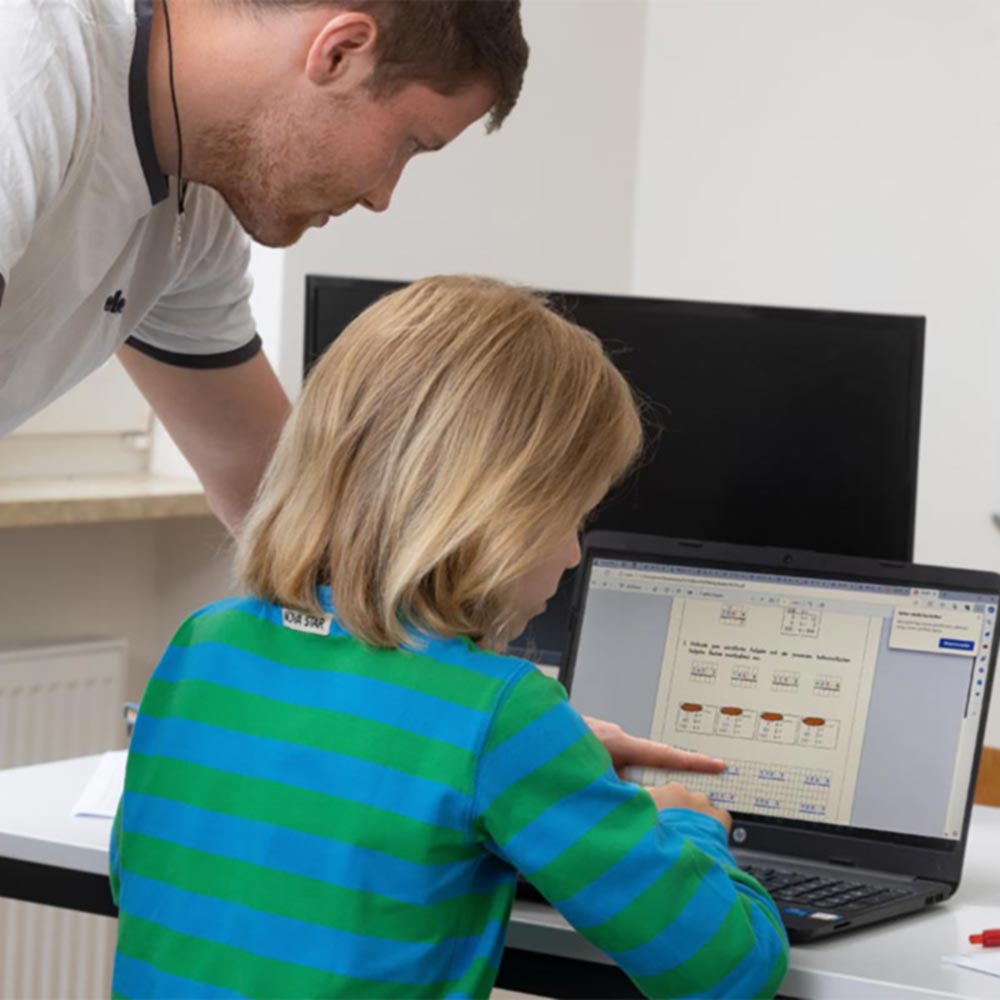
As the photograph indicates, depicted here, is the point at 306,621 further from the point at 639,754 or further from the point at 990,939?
the point at 990,939

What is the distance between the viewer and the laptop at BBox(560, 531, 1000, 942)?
4.50ft

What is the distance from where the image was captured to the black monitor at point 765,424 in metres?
1.58

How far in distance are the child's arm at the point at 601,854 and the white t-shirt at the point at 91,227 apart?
0.45 meters

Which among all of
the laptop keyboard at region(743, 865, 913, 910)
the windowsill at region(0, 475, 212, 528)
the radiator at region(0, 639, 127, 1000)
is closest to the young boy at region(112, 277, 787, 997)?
the laptop keyboard at region(743, 865, 913, 910)

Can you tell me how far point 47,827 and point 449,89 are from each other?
2.33 feet

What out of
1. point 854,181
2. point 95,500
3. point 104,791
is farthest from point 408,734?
point 854,181

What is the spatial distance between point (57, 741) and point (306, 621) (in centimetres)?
148

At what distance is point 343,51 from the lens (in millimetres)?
1267

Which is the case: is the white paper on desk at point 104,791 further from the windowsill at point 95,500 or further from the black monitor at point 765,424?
the windowsill at point 95,500

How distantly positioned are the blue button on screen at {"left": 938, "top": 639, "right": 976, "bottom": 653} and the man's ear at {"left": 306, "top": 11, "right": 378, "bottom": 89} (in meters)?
0.65

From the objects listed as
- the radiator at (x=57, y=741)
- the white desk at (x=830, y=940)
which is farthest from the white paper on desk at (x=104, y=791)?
the radiator at (x=57, y=741)

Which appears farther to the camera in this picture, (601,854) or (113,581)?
(113,581)

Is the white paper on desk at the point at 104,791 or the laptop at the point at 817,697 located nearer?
the laptop at the point at 817,697

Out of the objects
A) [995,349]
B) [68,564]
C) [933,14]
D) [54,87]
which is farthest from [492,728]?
[933,14]
